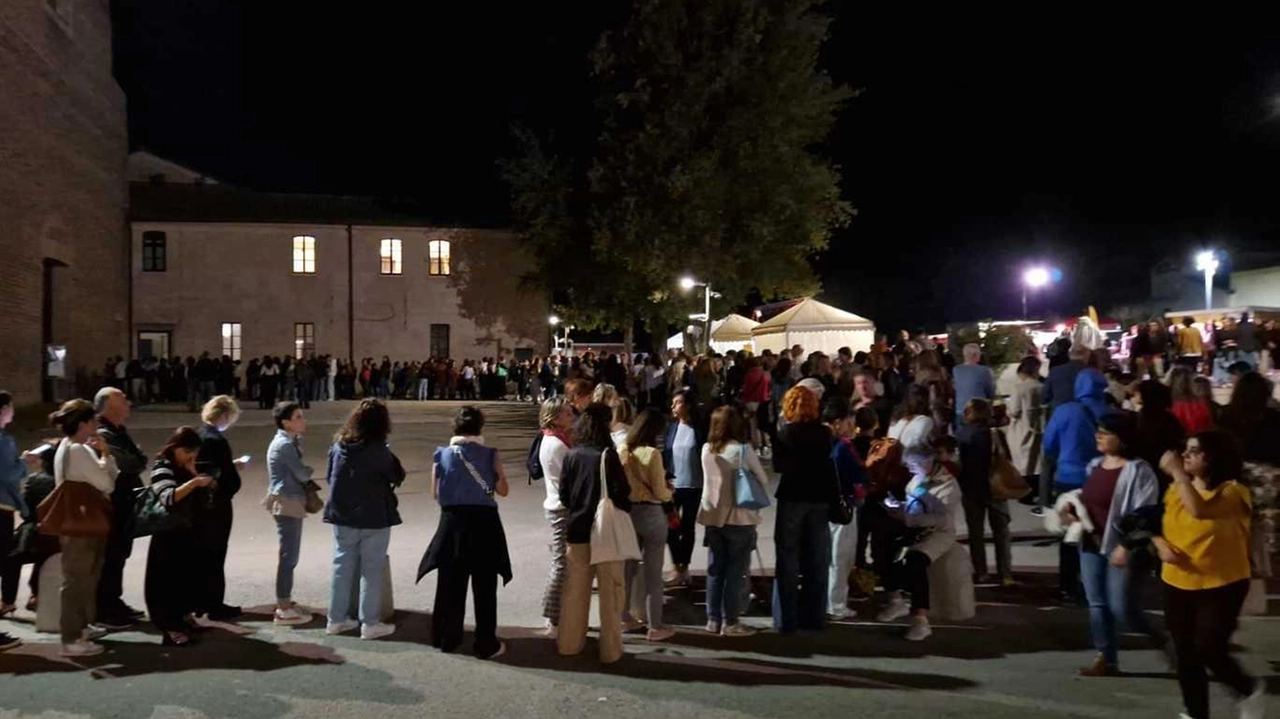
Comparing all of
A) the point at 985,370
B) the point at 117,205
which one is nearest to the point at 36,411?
the point at 117,205

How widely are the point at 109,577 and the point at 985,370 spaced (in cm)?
939

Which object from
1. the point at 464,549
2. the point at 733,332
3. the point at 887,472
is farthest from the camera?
the point at 733,332

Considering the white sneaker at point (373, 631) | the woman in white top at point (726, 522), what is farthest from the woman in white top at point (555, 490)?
the white sneaker at point (373, 631)

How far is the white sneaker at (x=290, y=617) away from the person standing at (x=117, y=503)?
1.09 metres

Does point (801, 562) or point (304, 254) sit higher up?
point (304, 254)

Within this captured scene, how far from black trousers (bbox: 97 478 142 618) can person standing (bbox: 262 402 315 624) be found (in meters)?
0.94

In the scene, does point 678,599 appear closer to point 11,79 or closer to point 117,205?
point 11,79

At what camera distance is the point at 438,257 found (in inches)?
1658

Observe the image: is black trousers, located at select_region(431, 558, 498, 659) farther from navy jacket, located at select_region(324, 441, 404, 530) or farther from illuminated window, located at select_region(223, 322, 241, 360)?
illuminated window, located at select_region(223, 322, 241, 360)

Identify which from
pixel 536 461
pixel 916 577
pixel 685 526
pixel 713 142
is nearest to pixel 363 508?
pixel 536 461

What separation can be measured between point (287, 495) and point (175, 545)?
935 millimetres

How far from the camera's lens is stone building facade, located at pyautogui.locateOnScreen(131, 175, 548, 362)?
1560 inches

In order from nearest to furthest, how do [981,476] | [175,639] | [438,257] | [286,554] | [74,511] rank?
[74,511] → [175,639] → [286,554] → [981,476] → [438,257]

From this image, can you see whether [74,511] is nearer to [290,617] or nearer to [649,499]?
[290,617]
